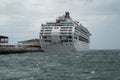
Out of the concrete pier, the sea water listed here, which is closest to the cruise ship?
the concrete pier

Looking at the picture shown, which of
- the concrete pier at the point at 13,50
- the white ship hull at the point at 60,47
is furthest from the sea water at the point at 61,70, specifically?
the white ship hull at the point at 60,47

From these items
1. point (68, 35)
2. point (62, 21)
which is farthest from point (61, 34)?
point (62, 21)

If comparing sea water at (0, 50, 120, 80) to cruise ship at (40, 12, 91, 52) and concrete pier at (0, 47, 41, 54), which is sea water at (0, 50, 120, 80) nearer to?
concrete pier at (0, 47, 41, 54)

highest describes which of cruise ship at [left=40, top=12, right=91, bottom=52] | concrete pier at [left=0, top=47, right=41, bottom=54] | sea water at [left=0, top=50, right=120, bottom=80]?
cruise ship at [left=40, top=12, right=91, bottom=52]

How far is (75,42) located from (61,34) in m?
7.14

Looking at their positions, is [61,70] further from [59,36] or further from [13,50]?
[59,36]

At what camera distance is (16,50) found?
134m

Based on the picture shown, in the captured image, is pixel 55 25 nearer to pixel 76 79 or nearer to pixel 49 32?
pixel 49 32

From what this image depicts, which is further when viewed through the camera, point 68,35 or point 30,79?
point 68,35

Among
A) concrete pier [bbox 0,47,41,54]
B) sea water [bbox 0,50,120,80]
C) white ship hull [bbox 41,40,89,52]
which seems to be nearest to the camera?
sea water [bbox 0,50,120,80]

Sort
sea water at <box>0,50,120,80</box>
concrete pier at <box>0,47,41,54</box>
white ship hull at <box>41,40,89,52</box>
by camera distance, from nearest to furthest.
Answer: sea water at <box>0,50,120,80</box>
concrete pier at <box>0,47,41,54</box>
white ship hull at <box>41,40,89,52</box>

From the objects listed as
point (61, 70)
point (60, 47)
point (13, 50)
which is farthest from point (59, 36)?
point (61, 70)

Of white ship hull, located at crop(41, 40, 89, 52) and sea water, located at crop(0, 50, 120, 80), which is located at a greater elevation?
white ship hull, located at crop(41, 40, 89, 52)

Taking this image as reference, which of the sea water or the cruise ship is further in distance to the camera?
the cruise ship
